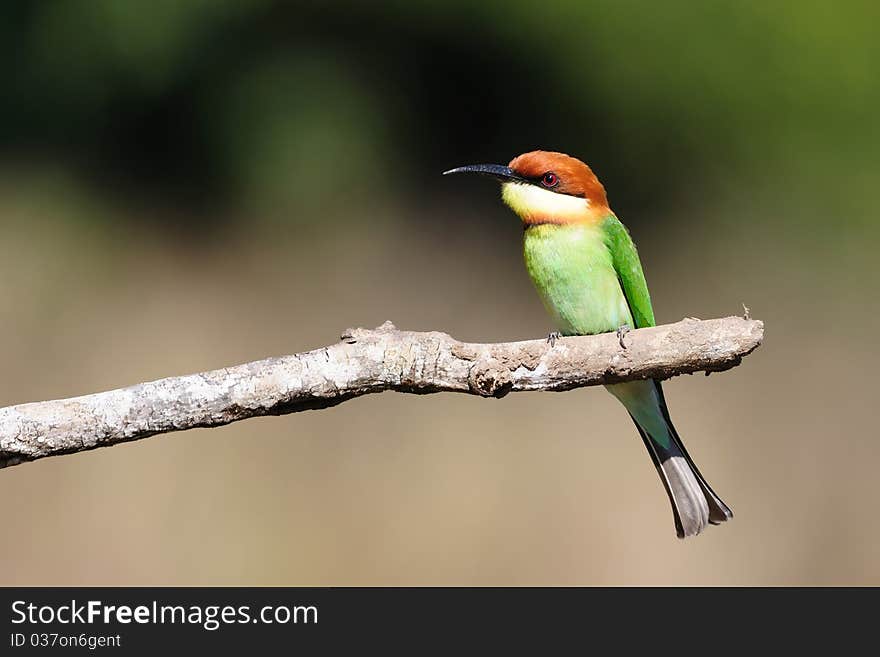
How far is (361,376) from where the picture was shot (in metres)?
2.28

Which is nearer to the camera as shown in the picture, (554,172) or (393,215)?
(554,172)

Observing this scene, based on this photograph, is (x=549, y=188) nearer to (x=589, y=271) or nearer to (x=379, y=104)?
(x=589, y=271)

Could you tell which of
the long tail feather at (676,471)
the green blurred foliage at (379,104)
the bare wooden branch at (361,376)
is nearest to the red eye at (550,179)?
the long tail feather at (676,471)

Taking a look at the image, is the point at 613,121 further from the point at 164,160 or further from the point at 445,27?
the point at 164,160

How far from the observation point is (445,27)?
6.45m

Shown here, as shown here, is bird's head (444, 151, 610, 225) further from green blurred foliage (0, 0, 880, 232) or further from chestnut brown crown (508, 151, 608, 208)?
green blurred foliage (0, 0, 880, 232)

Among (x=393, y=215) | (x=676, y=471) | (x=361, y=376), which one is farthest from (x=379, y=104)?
(x=361, y=376)

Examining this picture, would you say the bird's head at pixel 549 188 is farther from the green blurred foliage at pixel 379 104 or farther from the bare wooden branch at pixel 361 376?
the green blurred foliage at pixel 379 104

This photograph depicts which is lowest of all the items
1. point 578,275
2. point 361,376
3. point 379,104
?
point 361,376

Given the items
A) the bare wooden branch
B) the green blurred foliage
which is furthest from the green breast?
the green blurred foliage

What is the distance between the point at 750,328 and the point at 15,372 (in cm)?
392

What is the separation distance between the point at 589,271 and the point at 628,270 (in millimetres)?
116

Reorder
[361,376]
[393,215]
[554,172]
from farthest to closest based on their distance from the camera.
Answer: [393,215]
[554,172]
[361,376]

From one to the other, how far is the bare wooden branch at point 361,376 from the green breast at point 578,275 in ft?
1.93
